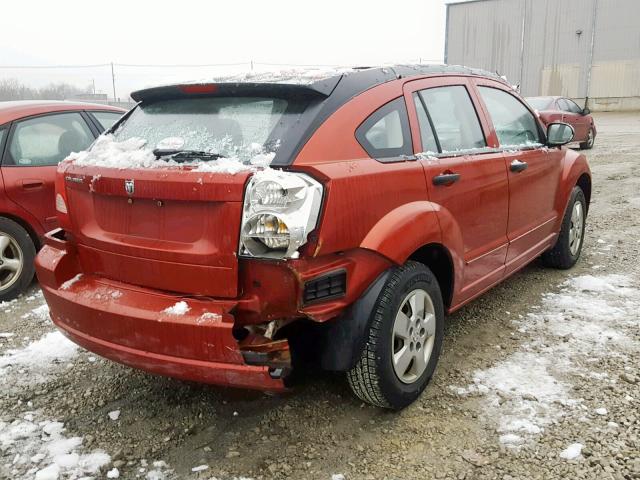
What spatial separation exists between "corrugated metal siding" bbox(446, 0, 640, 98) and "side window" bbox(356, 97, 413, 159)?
122 feet

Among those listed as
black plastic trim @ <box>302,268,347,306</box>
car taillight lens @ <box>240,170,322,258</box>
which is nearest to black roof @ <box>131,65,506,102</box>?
car taillight lens @ <box>240,170,322,258</box>

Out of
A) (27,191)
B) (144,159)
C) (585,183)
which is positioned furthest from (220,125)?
(585,183)

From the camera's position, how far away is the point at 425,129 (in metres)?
3.11

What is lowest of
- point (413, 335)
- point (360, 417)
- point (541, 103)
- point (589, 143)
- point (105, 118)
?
point (589, 143)

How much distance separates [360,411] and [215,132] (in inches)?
61.3

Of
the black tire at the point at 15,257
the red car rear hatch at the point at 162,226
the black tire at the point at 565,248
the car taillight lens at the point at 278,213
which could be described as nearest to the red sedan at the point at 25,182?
the black tire at the point at 15,257

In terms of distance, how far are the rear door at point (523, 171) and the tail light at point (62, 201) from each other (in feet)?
8.49

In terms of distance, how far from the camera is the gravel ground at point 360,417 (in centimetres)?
249

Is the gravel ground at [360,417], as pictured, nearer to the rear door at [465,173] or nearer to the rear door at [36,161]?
the rear door at [465,173]

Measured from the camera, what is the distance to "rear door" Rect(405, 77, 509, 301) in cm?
307

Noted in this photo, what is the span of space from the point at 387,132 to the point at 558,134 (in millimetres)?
2241

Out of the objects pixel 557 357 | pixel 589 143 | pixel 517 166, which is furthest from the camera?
pixel 589 143

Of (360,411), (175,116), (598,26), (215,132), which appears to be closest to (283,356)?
(360,411)

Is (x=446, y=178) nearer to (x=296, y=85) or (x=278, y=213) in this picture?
(x=296, y=85)
